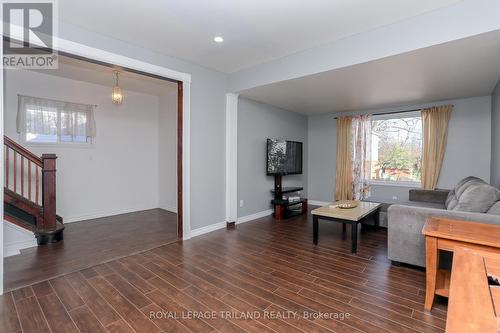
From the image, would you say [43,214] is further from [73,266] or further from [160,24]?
[160,24]

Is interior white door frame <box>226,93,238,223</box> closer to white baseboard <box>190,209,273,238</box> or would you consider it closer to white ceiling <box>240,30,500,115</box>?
white baseboard <box>190,209,273,238</box>

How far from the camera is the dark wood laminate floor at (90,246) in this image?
2.59m

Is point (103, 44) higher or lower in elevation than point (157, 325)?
higher

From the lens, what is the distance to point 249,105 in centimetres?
477

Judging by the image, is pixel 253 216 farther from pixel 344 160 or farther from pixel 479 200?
pixel 479 200

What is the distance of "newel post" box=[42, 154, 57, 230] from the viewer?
345 cm

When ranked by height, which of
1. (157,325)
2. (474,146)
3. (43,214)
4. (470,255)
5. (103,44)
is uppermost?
(103,44)

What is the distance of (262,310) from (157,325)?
2.60 feet

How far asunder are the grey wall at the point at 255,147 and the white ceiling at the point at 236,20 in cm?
164

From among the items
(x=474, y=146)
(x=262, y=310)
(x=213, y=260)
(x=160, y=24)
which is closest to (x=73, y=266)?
(x=213, y=260)

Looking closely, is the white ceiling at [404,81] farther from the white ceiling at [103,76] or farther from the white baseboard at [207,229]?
the white baseboard at [207,229]

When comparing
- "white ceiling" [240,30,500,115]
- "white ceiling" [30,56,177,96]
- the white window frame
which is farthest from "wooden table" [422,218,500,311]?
the white window frame

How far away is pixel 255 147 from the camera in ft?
16.1

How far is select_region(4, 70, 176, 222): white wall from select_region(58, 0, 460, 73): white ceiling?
2367 mm
